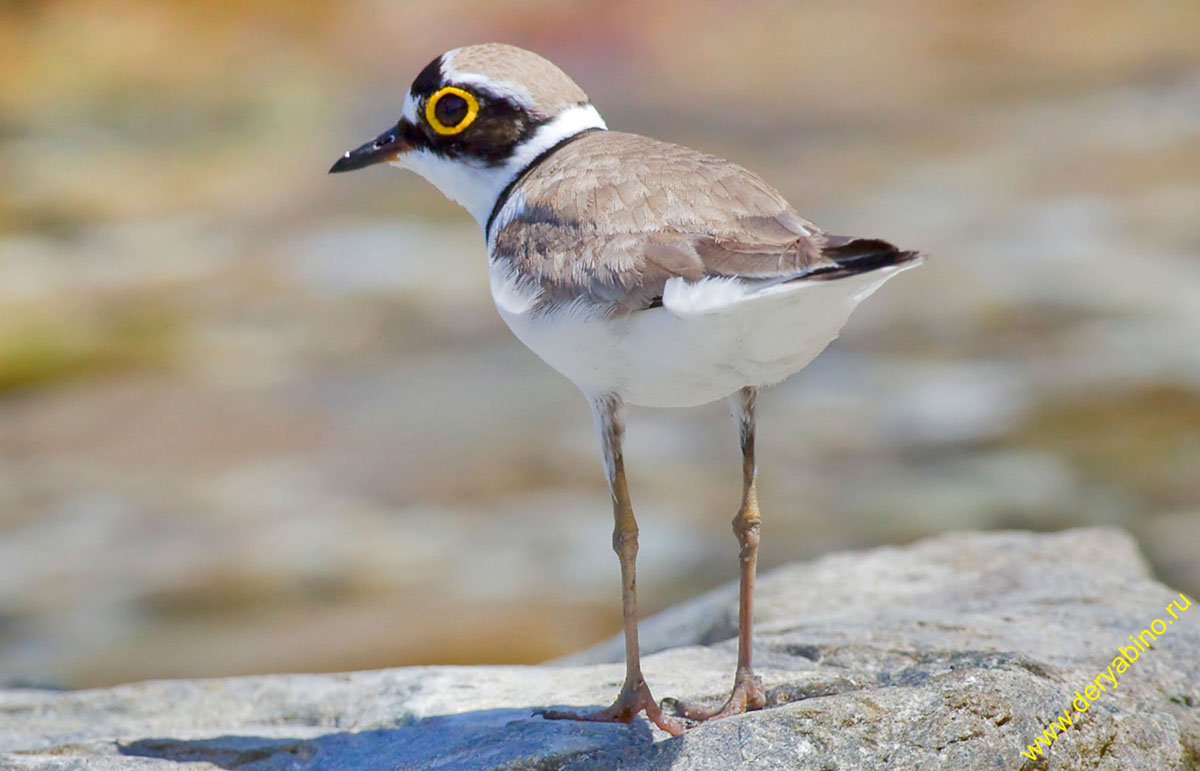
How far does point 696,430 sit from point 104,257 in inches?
358

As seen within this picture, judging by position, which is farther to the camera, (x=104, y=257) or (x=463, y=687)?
(x=104, y=257)

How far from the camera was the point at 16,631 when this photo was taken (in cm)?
1008

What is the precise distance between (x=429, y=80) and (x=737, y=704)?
243cm

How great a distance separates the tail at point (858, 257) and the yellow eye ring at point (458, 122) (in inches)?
67.4

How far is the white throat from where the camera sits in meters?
4.85

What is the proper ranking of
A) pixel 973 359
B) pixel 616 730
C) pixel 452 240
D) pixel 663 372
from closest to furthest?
pixel 663 372 → pixel 616 730 → pixel 973 359 → pixel 452 240

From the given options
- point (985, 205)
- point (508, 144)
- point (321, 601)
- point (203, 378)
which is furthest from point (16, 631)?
point (985, 205)

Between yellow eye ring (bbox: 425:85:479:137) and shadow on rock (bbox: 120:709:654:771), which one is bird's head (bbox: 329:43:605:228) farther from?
shadow on rock (bbox: 120:709:654:771)

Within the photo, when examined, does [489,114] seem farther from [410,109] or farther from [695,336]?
[695,336]

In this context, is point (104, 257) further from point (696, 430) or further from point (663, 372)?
point (663, 372)

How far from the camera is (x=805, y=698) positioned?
4.41 meters

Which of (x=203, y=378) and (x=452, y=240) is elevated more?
(x=452, y=240)

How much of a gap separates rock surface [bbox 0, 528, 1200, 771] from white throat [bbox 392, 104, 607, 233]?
1778 millimetres

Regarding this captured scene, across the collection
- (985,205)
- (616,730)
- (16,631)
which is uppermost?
(985,205)
